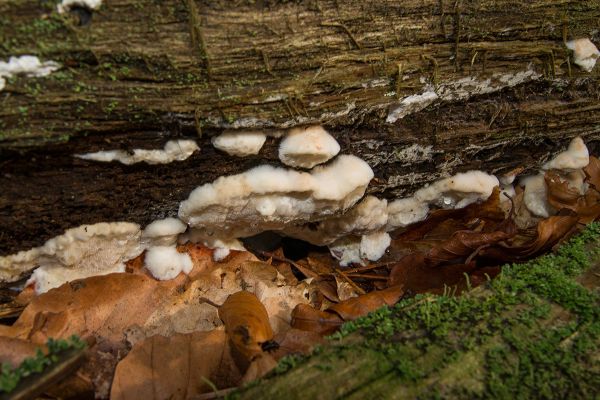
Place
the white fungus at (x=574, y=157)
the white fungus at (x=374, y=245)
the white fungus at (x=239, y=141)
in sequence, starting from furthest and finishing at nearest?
the white fungus at (x=374, y=245)
the white fungus at (x=574, y=157)
the white fungus at (x=239, y=141)

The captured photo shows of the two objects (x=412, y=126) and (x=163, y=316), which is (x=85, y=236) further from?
(x=412, y=126)

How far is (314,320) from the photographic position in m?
2.85

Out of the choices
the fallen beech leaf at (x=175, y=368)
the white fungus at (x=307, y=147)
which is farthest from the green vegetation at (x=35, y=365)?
the white fungus at (x=307, y=147)

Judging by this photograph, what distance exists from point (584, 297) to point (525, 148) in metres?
1.40

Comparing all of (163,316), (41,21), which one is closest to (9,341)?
(163,316)

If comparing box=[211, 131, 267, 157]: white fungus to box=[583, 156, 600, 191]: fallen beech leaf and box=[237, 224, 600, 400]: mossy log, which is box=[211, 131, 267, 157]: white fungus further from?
box=[583, 156, 600, 191]: fallen beech leaf

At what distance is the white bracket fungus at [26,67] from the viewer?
2.10 metres

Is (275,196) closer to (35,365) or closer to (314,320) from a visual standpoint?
(314,320)

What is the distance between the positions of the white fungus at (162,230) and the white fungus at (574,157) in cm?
262

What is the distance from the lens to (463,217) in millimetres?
3629

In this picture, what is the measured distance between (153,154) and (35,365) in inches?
42.4

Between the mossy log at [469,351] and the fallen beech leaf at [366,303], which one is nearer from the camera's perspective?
the mossy log at [469,351]

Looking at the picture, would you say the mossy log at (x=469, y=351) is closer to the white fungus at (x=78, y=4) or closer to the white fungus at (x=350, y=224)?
the white fungus at (x=350, y=224)

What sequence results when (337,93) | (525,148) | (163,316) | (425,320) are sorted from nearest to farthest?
1. (425,320)
2. (337,93)
3. (163,316)
4. (525,148)
